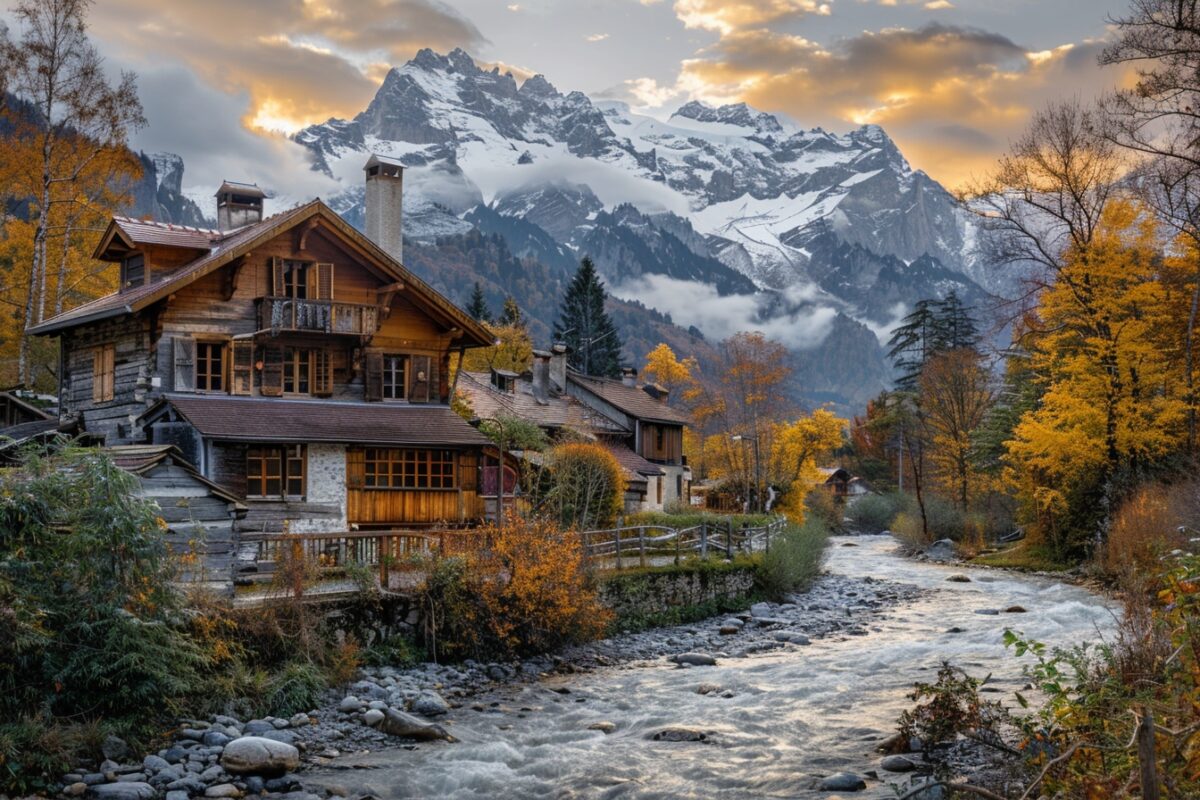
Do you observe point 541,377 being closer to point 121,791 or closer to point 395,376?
point 395,376

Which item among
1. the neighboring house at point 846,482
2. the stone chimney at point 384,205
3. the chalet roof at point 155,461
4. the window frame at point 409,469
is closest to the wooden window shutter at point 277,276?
the window frame at point 409,469

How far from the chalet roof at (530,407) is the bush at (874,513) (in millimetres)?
30674

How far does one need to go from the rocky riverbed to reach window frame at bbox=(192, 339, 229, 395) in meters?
11.7

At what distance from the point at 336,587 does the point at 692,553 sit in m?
14.1

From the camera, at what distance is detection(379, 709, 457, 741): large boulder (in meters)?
16.6

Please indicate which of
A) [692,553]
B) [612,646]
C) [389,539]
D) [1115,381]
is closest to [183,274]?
[389,539]

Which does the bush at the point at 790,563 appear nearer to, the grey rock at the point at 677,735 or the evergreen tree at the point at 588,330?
the grey rock at the point at 677,735

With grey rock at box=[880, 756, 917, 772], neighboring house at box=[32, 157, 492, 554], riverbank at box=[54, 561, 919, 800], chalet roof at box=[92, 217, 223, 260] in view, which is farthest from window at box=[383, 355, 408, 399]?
grey rock at box=[880, 756, 917, 772]

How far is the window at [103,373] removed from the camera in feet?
94.7

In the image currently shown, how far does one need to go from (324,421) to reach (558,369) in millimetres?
23761

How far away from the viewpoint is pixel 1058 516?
131ft

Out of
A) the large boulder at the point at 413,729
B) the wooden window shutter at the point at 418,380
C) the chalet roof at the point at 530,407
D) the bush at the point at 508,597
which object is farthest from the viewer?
the chalet roof at the point at 530,407

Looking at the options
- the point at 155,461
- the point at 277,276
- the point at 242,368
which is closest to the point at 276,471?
the point at 242,368

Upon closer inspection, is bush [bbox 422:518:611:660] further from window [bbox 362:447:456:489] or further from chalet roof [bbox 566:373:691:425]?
chalet roof [bbox 566:373:691:425]
